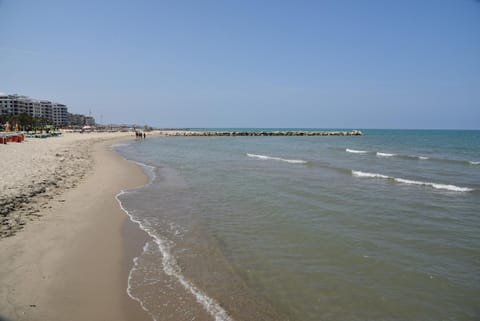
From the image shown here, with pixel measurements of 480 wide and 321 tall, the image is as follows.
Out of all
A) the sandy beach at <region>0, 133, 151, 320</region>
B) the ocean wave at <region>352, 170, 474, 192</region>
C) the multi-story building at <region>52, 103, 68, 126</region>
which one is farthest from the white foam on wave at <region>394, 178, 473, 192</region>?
the multi-story building at <region>52, 103, 68, 126</region>

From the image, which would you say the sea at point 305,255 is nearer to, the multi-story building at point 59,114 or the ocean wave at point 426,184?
the ocean wave at point 426,184

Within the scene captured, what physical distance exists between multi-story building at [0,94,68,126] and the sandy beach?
105639mm

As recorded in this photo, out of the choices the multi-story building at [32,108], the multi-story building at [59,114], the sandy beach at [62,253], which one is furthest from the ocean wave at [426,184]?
the multi-story building at [59,114]

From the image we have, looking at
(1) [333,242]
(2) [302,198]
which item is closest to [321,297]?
(1) [333,242]

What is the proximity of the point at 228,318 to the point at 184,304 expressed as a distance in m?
0.75

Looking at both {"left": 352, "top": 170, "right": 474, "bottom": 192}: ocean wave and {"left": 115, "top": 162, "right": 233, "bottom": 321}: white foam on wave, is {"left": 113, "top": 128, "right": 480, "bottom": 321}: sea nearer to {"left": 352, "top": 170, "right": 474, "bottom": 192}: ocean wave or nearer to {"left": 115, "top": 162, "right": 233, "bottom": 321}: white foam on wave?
{"left": 115, "top": 162, "right": 233, "bottom": 321}: white foam on wave

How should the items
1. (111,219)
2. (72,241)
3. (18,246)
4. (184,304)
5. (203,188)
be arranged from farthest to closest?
(203,188)
(111,219)
(72,241)
(18,246)
(184,304)

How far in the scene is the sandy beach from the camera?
170 inches

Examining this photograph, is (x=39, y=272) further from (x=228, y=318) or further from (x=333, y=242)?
(x=333, y=242)

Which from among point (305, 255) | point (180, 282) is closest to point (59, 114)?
point (180, 282)

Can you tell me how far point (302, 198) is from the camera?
471 inches

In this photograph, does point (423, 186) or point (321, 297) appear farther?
point (423, 186)

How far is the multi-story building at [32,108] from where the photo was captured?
10806 centimetres

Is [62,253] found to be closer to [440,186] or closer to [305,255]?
[305,255]
